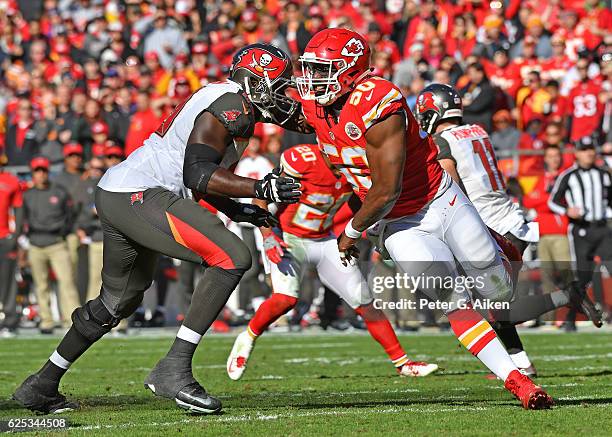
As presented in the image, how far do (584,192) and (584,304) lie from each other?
4433mm

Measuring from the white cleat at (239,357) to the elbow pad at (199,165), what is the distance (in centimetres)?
257

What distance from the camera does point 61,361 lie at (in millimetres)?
6324

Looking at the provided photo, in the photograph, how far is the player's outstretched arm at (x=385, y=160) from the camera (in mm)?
5848

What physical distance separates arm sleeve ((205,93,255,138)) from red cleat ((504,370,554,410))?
181cm

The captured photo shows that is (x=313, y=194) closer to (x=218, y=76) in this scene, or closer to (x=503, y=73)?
(x=503, y=73)

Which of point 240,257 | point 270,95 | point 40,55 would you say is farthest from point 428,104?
point 40,55

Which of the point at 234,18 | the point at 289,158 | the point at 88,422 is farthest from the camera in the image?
the point at 234,18

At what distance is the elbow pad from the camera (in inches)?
227

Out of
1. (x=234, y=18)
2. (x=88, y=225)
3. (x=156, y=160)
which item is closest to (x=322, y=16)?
(x=234, y=18)

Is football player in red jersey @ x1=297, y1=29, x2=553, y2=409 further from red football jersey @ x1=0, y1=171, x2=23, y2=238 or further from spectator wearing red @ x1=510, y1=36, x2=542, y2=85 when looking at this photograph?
spectator wearing red @ x1=510, y1=36, x2=542, y2=85

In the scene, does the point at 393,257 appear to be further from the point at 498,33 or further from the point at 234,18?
the point at 234,18

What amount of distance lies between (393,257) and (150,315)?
8.23m

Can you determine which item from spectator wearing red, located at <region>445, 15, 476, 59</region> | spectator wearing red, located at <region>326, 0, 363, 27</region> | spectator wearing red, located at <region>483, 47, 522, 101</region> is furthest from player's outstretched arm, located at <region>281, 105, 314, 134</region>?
spectator wearing red, located at <region>326, 0, 363, 27</region>

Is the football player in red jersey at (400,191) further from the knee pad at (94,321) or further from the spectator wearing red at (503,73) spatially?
the spectator wearing red at (503,73)
